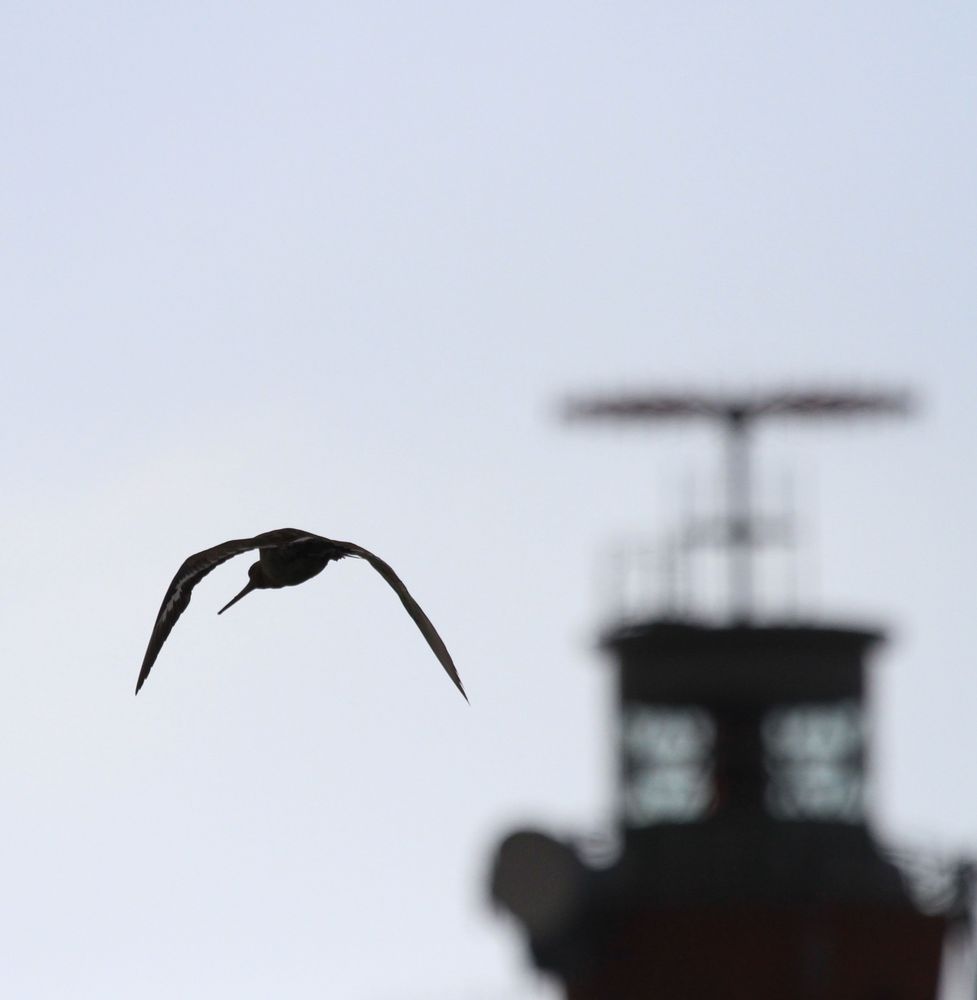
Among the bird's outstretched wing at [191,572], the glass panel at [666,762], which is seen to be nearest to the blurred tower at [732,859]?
the glass panel at [666,762]

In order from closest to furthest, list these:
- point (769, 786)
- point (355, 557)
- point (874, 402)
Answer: point (355, 557) < point (769, 786) < point (874, 402)

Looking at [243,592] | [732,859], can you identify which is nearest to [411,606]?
[243,592]

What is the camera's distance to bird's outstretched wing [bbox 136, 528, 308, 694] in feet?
44.9

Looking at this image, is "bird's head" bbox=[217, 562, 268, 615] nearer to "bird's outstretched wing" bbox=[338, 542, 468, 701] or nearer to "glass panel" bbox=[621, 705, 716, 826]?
"bird's outstretched wing" bbox=[338, 542, 468, 701]

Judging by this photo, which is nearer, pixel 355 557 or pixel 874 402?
pixel 355 557

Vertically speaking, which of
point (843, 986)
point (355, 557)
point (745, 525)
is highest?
point (745, 525)

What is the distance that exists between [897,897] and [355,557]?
2815 cm

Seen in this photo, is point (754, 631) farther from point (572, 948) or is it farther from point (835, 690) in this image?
point (572, 948)

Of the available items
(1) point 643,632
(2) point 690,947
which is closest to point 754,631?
(1) point 643,632

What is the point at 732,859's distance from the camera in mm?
40094

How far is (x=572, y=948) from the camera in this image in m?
40.5

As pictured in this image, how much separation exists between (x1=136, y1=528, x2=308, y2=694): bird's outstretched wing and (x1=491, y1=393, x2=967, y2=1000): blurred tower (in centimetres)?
2532

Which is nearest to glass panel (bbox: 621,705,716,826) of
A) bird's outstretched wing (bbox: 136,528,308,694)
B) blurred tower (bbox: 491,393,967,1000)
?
blurred tower (bbox: 491,393,967,1000)

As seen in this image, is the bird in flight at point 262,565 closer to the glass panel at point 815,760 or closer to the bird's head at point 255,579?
the bird's head at point 255,579
